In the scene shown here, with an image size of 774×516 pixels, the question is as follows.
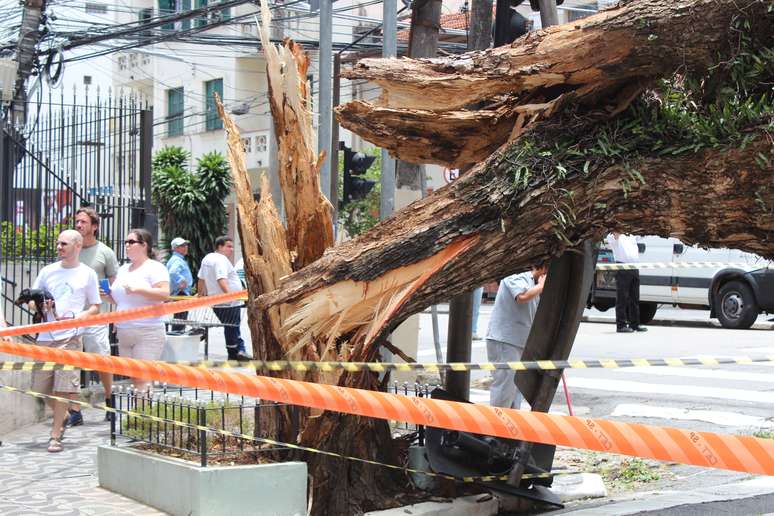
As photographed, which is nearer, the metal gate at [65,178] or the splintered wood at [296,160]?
the splintered wood at [296,160]

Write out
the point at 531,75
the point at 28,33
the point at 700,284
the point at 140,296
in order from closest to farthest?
1. the point at 531,75
2. the point at 140,296
3. the point at 700,284
4. the point at 28,33

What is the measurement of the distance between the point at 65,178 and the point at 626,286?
9049 mm

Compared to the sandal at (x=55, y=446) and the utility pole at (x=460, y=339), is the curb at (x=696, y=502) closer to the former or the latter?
the utility pole at (x=460, y=339)

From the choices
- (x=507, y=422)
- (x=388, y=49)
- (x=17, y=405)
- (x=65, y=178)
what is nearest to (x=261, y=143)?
(x=388, y=49)

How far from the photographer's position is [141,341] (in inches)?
374

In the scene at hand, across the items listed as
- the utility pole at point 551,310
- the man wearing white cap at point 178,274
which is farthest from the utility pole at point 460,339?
the man wearing white cap at point 178,274

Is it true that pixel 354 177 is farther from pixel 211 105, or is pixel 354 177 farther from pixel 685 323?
pixel 211 105

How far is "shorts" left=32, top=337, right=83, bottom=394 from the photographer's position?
28.3 feet

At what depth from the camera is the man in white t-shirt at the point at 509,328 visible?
851 cm

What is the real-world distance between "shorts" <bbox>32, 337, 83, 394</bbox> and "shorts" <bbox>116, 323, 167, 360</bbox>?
0.73m

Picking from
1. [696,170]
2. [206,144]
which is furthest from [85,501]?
[206,144]

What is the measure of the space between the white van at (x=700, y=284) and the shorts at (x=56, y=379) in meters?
10.2

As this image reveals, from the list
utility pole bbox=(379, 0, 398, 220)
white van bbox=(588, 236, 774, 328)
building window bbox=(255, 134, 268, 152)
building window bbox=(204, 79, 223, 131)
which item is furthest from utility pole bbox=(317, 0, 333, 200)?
building window bbox=(204, 79, 223, 131)

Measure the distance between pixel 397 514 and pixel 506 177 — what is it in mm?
2057
